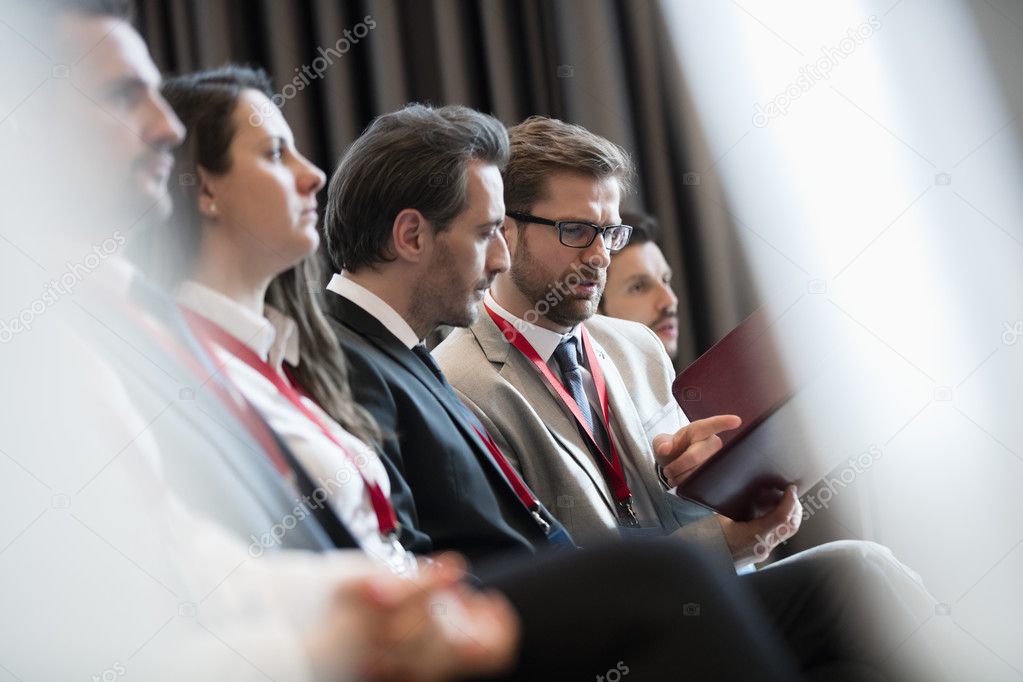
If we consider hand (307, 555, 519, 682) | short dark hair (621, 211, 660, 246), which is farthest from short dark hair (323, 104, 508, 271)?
short dark hair (621, 211, 660, 246)

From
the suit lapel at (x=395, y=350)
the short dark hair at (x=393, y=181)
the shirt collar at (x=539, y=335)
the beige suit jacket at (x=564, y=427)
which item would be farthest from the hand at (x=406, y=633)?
the shirt collar at (x=539, y=335)

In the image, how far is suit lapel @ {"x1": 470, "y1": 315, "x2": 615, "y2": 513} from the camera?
133 cm

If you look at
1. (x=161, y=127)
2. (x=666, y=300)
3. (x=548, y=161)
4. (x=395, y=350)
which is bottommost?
(x=666, y=300)

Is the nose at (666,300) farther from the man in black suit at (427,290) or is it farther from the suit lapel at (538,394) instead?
the man in black suit at (427,290)

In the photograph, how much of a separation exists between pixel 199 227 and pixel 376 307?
31cm

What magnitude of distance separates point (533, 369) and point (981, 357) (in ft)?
2.81

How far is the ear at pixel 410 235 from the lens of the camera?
108 cm

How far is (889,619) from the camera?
123 cm

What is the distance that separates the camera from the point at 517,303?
5.12 feet

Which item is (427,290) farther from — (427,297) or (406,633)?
(406,633)

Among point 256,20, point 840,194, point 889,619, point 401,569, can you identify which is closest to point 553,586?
point 401,569

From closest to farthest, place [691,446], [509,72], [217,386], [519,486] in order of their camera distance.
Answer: [217,386], [519,486], [691,446], [509,72]

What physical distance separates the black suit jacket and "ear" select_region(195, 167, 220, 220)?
231 millimetres

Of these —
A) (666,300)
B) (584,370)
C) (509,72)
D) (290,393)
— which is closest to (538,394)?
(584,370)
